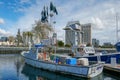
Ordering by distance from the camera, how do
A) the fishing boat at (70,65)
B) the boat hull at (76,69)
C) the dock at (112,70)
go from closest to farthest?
the boat hull at (76,69) < the fishing boat at (70,65) < the dock at (112,70)

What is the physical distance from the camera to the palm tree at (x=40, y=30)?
7644 cm

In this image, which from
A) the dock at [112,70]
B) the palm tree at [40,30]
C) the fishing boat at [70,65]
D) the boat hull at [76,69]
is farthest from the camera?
the palm tree at [40,30]

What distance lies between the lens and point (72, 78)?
86.7ft

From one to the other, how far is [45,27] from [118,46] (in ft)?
131

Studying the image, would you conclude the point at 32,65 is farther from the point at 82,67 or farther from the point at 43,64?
the point at 82,67

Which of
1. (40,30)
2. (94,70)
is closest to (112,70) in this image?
(94,70)

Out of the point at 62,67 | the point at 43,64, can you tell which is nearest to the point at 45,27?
the point at 43,64

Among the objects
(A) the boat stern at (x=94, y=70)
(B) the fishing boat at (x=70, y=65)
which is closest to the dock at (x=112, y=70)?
(B) the fishing boat at (x=70, y=65)

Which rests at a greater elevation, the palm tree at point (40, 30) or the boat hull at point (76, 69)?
the palm tree at point (40, 30)

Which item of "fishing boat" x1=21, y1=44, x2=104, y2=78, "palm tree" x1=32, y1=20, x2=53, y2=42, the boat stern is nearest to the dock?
"fishing boat" x1=21, y1=44, x2=104, y2=78

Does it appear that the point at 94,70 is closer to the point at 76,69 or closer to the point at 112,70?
the point at 76,69

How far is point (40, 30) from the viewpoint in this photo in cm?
7962

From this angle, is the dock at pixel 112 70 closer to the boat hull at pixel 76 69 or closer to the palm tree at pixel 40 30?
the boat hull at pixel 76 69

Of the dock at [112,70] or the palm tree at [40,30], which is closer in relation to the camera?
the dock at [112,70]
